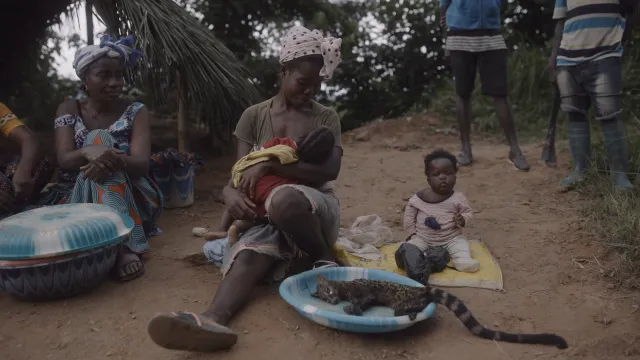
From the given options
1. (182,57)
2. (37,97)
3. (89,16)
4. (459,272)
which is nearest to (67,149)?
(182,57)

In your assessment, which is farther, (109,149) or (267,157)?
(109,149)

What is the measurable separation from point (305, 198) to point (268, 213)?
183 mm

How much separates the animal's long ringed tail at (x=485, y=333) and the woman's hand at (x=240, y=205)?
0.87 metres

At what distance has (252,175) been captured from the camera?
2473 mm

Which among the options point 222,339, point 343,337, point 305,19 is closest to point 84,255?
point 222,339

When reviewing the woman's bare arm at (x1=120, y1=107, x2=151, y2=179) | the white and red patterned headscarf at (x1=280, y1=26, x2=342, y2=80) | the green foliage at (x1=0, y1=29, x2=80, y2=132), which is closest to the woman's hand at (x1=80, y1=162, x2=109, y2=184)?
the woman's bare arm at (x1=120, y1=107, x2=151, y2=179)

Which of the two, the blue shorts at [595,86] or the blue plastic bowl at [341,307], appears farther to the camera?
the blue shorts at [595,86]

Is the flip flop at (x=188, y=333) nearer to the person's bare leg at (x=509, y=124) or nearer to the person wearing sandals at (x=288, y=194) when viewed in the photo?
the person wearing sandals at (x=288, y=194)

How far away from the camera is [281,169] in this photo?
2500 millimetres

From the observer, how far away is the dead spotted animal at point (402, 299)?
6.88 ft

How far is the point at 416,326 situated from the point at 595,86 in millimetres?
2262

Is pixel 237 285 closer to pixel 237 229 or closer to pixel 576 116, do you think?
pixel 237 229

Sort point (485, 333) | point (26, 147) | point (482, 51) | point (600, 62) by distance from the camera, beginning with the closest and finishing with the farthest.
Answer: point (485, 333) → point (26, 147) → point (600, 62) → point (482, 51)

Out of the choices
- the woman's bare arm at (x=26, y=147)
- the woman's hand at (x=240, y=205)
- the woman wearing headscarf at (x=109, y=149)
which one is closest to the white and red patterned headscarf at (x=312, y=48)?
the woman's hand at (x=240, y=205)
